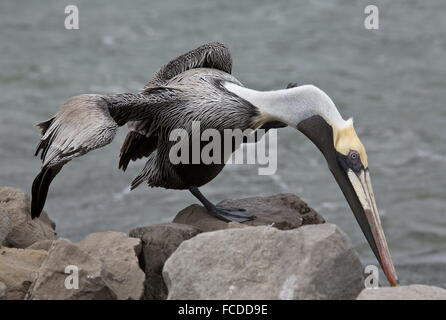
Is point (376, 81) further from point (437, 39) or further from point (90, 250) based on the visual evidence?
point (90, 250)

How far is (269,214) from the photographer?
25.6 feet

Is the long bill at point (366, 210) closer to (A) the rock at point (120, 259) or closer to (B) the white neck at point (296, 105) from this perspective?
(B) the white neck at point (296, 105)

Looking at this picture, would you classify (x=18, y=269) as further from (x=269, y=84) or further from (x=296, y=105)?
(x=269, y=84)

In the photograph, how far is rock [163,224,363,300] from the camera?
5445 millimetres

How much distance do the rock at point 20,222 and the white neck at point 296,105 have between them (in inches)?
80.7

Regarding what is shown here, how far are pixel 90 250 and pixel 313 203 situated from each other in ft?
22.8

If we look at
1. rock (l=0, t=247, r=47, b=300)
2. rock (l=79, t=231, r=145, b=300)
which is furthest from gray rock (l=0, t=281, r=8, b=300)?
rock (l=79, t=231, r=145, b=300)

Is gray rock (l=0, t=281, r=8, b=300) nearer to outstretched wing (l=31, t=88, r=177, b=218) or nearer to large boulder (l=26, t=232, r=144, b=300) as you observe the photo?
large boulder (l=26, t=232, r=144, b=300)

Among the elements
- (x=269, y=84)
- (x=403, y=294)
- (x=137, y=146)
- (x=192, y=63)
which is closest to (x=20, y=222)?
(x=137, y=146)

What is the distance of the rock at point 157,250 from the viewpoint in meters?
6.52

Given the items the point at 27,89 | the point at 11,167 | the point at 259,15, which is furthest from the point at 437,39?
the point at 11,167

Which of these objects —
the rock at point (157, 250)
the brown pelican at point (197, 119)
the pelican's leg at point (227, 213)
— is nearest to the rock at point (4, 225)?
the brown pelican at point (197, 119)

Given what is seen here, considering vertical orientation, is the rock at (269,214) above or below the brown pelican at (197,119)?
below
